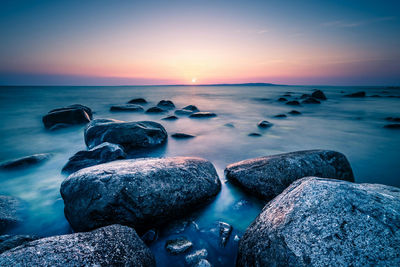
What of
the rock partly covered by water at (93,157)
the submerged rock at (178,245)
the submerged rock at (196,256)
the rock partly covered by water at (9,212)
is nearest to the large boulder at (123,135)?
the rock partly covered by water at (93,157)

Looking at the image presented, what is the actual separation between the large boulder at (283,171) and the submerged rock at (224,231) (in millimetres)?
818

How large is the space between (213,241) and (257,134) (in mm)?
5241

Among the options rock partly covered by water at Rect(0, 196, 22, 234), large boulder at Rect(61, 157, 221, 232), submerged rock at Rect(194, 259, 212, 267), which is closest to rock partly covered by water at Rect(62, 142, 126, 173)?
rock partly covered by water at Rect(0, 196, 22, 234)

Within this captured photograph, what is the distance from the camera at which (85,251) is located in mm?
1372

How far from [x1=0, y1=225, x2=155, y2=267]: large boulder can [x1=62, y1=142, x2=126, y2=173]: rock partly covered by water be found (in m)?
2.55

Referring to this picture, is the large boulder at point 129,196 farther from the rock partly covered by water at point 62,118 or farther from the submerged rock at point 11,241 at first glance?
the rock partly covered by water at point 62,118

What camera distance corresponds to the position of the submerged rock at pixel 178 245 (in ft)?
6.46

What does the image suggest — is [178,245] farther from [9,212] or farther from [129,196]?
[9,212]

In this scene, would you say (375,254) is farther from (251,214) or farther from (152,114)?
(152,114)

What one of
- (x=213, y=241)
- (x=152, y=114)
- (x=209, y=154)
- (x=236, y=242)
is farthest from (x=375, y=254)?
(x=152, y=114)

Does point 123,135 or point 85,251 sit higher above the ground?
point 123,135

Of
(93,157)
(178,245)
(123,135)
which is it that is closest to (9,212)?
(93,157)

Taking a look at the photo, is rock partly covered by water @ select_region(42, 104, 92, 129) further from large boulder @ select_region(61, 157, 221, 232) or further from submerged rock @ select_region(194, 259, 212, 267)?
submerged rock @ select_region(194, 259, 212, 267)

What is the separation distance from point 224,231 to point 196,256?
49 centimetres
